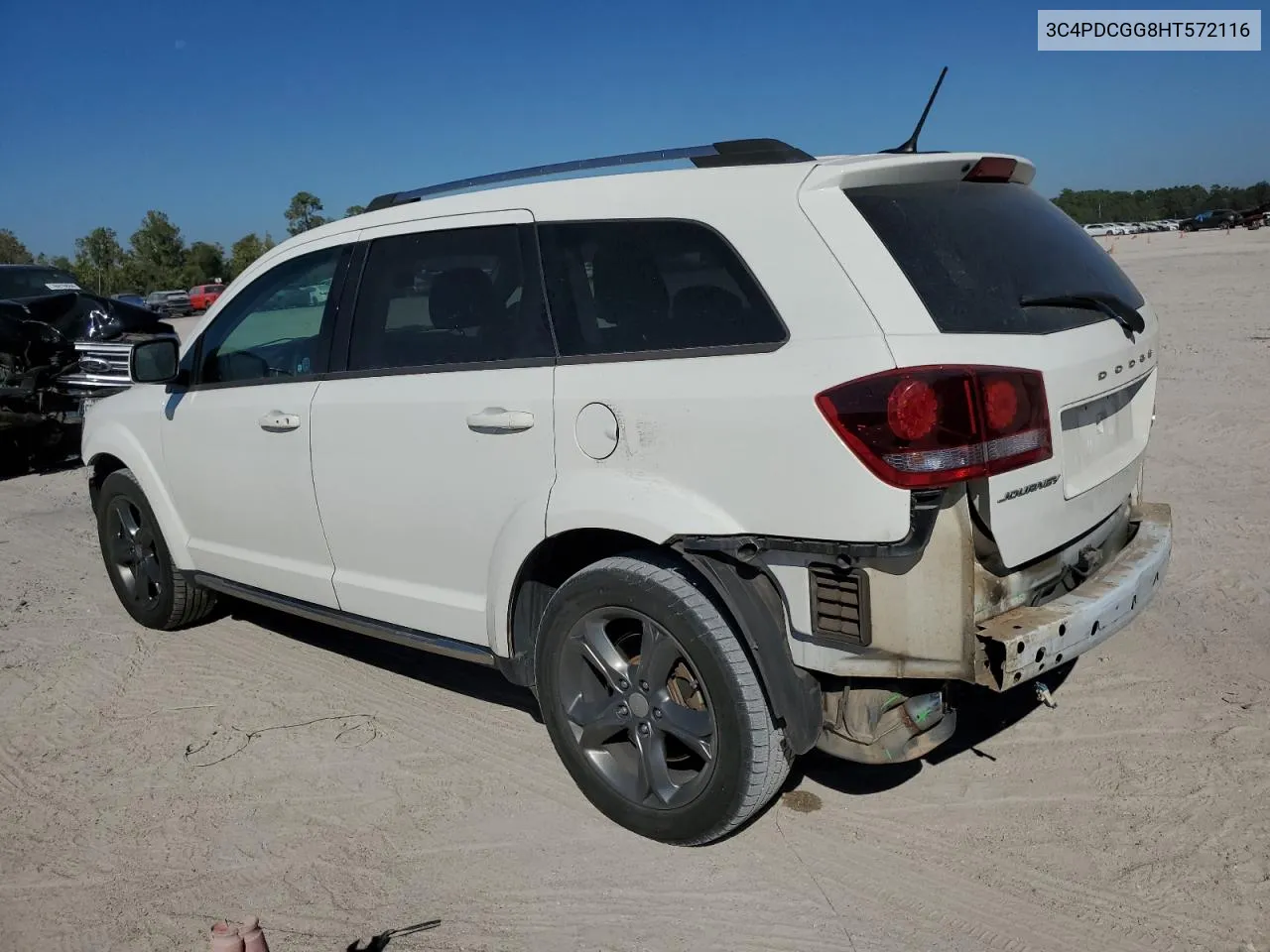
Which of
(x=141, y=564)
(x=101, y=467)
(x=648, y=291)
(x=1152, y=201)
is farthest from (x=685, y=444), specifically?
(x=1152, y=201)

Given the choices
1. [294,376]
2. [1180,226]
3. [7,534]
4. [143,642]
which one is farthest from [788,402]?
[1180,226]

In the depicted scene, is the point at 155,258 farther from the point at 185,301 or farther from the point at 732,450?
the point at 732,450

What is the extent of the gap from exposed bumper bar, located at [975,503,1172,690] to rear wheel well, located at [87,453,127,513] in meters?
4.59

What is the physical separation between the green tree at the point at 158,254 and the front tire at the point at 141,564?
9076 centimetres

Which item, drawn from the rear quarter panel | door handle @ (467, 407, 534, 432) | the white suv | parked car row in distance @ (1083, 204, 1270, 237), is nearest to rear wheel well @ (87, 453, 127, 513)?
the white suv

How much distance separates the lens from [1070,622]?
2926mm

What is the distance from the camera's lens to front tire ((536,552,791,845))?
121 inches

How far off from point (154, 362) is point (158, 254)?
9645 centimetres

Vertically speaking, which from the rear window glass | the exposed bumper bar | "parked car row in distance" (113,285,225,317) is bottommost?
the exposed bumper bar

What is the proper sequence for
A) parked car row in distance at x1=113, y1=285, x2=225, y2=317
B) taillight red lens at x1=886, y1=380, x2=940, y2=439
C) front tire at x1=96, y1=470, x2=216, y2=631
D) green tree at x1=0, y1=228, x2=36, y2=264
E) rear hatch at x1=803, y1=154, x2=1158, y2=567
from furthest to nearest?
green tree at x1=0, y1=228, x2=36, y2=264 → parked car row in distance at x1=113, y1=285, x2=225, y2=317 → front tire at x1=96, y1=470, x2=216, y2=631 → rear hatch at x1=803, y1=154, x2=1158, y2=567 → taillight red lens at x1=886, y1=380, x2=940, y2=439

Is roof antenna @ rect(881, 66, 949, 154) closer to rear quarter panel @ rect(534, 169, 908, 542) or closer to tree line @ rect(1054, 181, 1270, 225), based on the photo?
rear quarter panel @ rect(534, 169, 908, 542)

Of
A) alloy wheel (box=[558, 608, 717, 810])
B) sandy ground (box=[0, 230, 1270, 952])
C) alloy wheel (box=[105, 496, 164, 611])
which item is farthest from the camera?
alloy wheel (box=[105, 496, 164, 611])

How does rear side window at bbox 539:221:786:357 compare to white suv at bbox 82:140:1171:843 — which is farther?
rear side window at bbox 539:221:786:357

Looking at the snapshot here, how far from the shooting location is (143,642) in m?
5.59
